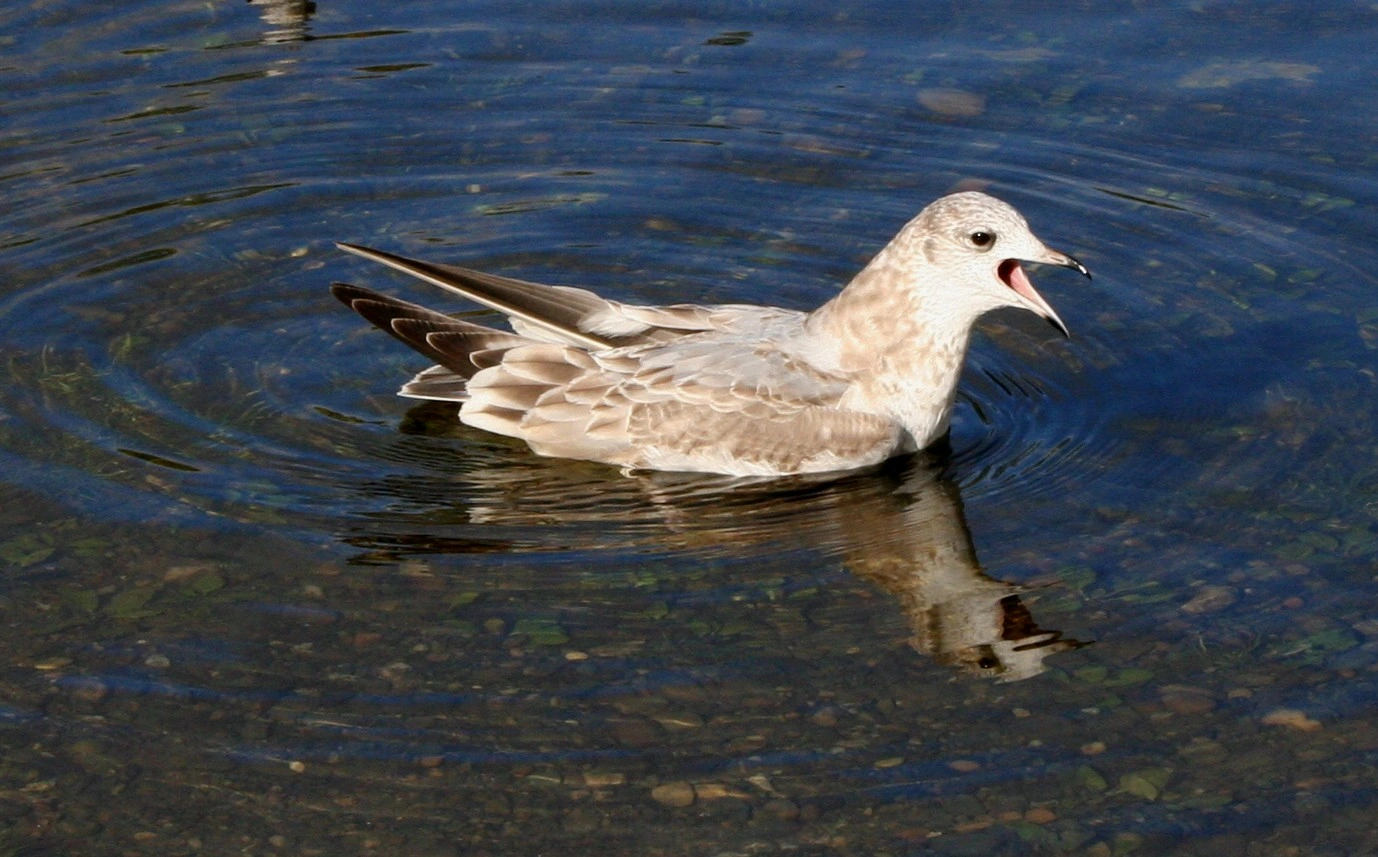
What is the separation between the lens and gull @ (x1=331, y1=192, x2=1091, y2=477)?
9.01m

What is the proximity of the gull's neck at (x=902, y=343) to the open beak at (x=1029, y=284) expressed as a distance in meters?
0.25

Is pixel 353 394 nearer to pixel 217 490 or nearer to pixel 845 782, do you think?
pixel 217 490

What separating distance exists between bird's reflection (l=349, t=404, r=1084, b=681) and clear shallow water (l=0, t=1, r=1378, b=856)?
0.09 ft

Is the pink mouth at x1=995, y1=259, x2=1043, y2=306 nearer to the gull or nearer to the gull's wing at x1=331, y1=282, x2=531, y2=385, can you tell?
the gull

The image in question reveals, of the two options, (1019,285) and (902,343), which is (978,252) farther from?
(902,343)

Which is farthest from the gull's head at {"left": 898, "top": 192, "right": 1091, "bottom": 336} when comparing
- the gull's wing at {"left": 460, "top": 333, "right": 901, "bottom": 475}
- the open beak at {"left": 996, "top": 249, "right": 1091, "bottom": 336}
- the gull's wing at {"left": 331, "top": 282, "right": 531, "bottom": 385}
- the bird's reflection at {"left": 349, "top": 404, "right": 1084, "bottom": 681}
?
the gull's wing at {"left": 331, "top": 282, "right": 531, "bottom": 385}

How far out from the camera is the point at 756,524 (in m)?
8.59

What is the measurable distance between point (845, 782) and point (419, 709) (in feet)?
4.92

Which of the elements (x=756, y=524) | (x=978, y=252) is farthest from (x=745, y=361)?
(x=978, y=252)

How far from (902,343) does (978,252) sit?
1.77 ft

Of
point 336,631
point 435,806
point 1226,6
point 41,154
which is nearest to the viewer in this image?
point 435,806

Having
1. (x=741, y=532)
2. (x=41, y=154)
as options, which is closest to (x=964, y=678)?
(x=741, y=532)

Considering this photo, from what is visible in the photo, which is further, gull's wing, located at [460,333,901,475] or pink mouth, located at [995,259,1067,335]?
gull's wing, located at [460,333,901,475]

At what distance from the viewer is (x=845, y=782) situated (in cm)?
685
